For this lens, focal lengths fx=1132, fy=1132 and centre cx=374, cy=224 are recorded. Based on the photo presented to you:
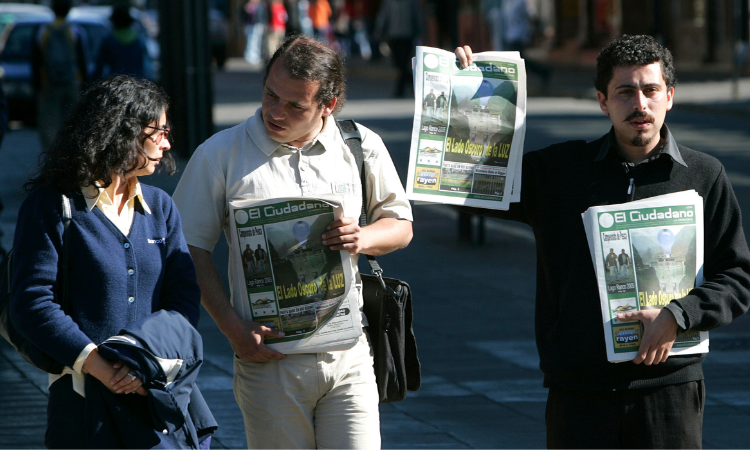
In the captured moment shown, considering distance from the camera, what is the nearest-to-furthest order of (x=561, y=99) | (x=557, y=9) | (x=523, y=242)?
(x=523, y=242), (x=561, y=99), (x=557, y=9)

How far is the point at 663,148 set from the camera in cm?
348

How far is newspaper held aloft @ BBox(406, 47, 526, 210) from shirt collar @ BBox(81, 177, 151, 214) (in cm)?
85

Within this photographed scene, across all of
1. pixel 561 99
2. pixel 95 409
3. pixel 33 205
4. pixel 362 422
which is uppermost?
pixel 33 205

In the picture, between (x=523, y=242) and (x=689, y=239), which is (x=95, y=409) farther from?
(x=523, y=242)

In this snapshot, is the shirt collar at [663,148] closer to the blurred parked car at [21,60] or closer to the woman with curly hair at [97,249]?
the woman with curly hair at [97,249]

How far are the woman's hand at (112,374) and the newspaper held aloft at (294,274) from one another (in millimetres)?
542

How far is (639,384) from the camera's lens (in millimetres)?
3398

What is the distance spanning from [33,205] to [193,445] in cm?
79

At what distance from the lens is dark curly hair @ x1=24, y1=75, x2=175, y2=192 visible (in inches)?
121

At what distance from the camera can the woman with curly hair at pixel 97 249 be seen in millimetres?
2975

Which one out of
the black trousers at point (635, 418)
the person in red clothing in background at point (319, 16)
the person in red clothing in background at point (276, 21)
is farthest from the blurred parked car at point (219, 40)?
the black trousers at point (635, 418)

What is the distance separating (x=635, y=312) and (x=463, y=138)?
0.77 m

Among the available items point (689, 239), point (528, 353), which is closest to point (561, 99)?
point (528, 353)

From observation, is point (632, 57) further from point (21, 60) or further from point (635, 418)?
point (21, 60)
